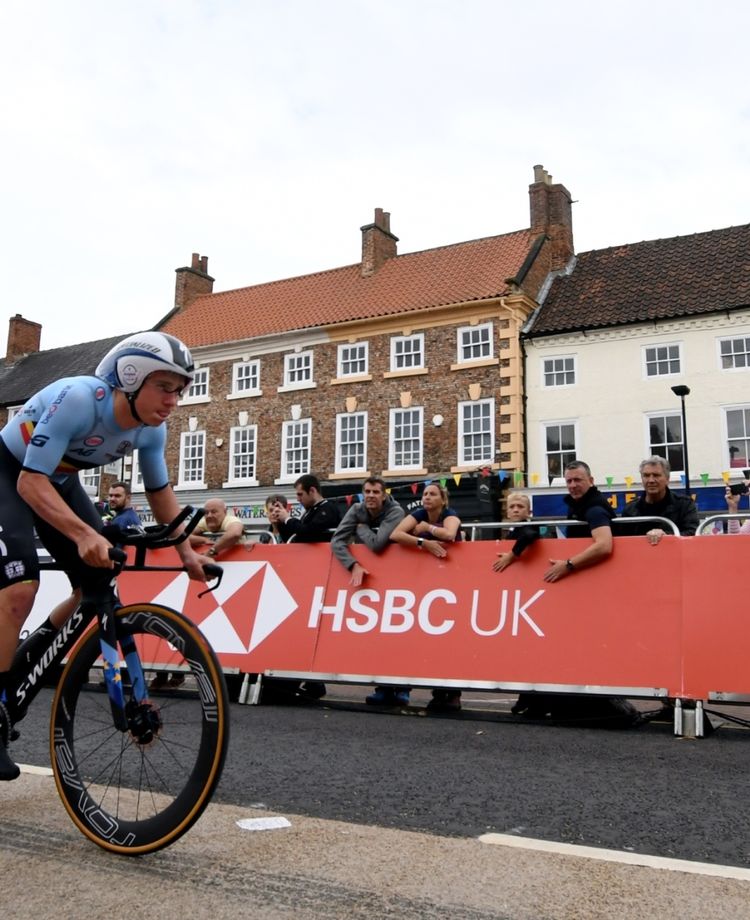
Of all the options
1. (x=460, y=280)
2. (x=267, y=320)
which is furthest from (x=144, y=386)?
(x=267, y=320)

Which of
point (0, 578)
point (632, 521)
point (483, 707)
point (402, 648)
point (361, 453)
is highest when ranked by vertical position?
point (361, 453)

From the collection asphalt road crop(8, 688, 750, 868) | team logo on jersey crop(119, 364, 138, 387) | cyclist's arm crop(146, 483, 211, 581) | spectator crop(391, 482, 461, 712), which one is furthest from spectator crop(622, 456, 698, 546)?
team logo on jersey crop(119, 364, 138, 387)

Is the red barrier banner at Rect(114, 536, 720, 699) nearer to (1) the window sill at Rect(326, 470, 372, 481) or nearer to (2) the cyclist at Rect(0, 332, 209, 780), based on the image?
(2) the cyclist at Rect(0, 332, 209, 780)

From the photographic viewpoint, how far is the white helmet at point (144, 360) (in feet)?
10.5

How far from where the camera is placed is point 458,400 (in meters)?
29.3

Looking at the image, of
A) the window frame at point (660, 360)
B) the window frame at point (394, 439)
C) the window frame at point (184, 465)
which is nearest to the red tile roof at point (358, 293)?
the window frame at point (394, 439)

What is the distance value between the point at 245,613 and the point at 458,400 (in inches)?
869

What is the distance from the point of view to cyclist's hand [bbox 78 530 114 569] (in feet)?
9.82

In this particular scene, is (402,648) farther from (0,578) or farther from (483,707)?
(0,578)

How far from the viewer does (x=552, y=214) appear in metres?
31.9

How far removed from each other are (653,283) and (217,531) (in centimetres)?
2374

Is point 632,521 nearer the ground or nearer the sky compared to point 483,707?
nearer the sky

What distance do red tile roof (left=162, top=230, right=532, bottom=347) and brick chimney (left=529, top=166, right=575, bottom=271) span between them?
791 mm

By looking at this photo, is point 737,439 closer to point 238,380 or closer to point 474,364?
point 474,364
